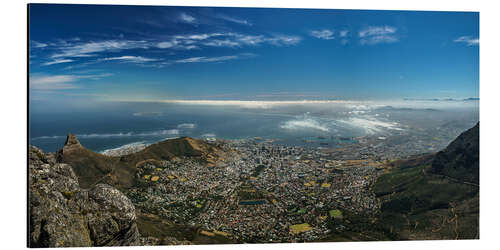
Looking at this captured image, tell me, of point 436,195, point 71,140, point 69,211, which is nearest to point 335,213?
point 436,195

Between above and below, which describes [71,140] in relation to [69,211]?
above

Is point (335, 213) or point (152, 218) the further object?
point (335, 213)

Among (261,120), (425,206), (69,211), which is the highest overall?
(261,120)

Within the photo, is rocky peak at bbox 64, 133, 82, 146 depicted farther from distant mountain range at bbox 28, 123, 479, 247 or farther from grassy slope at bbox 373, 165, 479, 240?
grassy slope at bbox 373, 165, 479, 240

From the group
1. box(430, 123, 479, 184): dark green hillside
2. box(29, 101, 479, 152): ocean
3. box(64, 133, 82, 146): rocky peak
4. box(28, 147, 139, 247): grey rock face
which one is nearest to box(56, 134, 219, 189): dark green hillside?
box(64, 133, 82, 146): rocky peak

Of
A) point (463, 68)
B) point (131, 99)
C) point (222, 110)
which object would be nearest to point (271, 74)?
point (222, 110)

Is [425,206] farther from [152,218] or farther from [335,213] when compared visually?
[152,218]

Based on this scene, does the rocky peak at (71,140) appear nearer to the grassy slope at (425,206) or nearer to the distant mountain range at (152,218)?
the distant mountain range at (152,218)

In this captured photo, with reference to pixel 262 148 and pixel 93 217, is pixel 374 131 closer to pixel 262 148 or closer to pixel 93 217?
pixel 262 148
